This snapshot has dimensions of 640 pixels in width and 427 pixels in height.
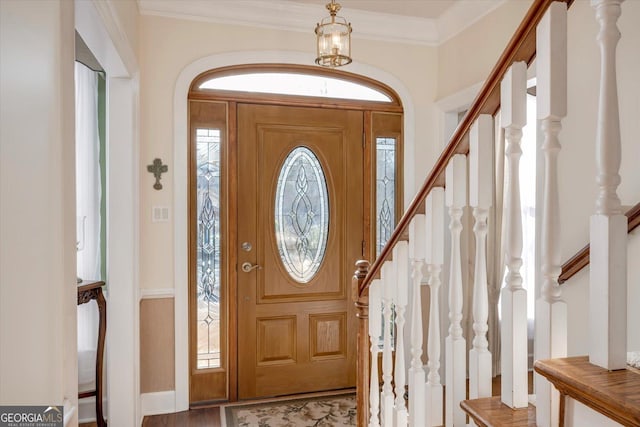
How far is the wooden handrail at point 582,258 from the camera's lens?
1735 mm

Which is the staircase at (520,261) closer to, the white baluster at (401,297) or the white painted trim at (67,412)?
the white baluster at (401,297)

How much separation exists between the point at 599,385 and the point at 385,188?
273 cm

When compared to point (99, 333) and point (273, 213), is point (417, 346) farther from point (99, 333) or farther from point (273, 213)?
point (99, 333)

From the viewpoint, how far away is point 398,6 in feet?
10.1

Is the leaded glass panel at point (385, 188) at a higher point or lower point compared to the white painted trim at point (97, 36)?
lower

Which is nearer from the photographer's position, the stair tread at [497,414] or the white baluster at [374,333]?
the stair tread at [497,414]

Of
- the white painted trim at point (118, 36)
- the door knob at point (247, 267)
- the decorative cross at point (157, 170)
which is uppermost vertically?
the white painted trim at point (118, 36)

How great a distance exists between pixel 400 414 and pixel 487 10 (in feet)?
8.43

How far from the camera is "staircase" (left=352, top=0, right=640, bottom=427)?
30.6 inches

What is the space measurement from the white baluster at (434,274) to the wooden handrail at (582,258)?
29.3 inches

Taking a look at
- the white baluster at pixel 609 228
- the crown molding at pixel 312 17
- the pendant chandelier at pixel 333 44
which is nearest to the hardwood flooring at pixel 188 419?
the pendant chandelier at pixel 333 44

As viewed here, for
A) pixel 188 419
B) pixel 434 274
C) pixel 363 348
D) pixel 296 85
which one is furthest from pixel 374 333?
pixel 296 85

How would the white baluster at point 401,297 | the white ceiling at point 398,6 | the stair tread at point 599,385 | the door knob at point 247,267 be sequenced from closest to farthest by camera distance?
the stair tread at point 599,385 → the white baluster at point 401,297 → the white ceiling at point 398,6 → the door knob at point 247,267

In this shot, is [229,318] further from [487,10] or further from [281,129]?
[487,10]
